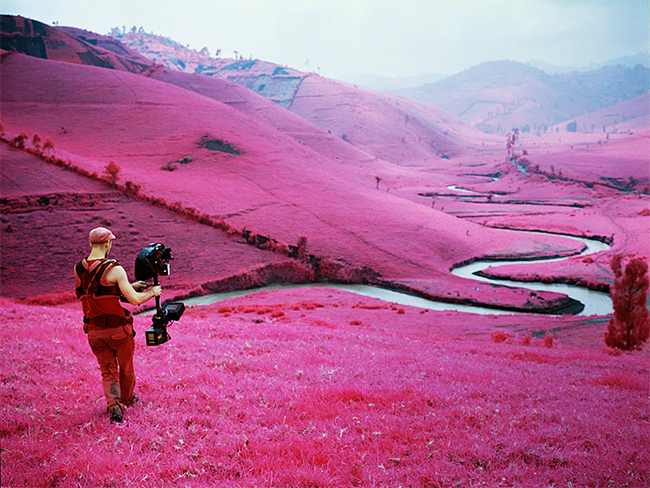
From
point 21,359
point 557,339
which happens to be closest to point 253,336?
point 21,359

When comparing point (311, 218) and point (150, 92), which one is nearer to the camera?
point (311, 218)

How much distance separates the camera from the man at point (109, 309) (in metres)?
5.76

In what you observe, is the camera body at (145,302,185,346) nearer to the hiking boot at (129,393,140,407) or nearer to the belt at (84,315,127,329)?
the belt at (84,315,127,329)

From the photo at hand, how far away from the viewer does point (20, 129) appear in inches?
1797

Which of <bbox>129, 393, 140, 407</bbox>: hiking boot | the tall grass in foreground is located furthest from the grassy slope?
<bbox>129, 393, 140, 407</bbox>: hiking boot

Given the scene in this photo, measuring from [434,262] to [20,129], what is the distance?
46754 millimetres

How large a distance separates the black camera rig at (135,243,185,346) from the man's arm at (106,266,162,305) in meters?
0.14

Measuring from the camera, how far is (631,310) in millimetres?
17953

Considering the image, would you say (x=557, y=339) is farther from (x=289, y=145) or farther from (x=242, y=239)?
(x=289, y=145)

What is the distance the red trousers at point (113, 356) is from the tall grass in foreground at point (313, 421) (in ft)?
1.39

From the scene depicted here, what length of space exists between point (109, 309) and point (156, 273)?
896 mm

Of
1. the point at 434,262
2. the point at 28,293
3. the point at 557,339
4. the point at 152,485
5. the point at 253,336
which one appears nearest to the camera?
the point at 152,485

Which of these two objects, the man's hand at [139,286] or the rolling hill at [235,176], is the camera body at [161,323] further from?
the rolling hill at [235,176]

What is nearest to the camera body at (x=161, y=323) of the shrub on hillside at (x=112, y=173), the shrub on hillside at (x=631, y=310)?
the shrub on hillside at (x=631, y=310)
